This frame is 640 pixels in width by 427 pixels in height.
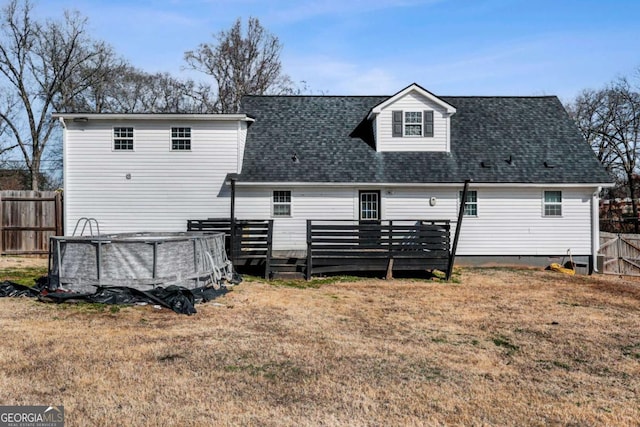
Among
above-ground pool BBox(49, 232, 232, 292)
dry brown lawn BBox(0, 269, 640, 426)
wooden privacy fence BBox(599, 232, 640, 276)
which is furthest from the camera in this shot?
wooden privacy fence BBox(599, 232, 640, 276)

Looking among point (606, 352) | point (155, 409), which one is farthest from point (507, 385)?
point (155, 409)

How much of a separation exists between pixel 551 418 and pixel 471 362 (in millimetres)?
1658

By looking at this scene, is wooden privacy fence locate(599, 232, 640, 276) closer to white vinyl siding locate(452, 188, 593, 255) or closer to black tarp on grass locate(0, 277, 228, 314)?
white vinyl siding locate(452, 188, 593, 255)

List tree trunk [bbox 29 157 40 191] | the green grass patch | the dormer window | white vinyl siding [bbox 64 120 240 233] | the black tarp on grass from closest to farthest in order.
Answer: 1. the black tarp on grass
2. the green grass patch
3. white vinyl siding [bbox 64 120 240 233]
4. the dormer window
5. tree trunk [bbox 29 157 40 191]

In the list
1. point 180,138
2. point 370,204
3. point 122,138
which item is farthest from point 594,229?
point 122,138

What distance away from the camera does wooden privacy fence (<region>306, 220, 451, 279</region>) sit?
13109 millimetres

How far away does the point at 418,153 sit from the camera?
16.4 metres

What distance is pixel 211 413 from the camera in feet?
13.9

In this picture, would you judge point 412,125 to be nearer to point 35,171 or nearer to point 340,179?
point 340,179

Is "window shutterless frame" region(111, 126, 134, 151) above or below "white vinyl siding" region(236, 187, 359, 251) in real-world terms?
above

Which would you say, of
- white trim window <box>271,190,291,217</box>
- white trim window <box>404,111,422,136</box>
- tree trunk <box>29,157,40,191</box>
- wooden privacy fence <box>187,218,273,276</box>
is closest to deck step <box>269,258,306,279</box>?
wooden privacy fence <box>187,218,273,276</box>

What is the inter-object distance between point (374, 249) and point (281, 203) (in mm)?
3828

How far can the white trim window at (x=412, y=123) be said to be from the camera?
53.8 ft

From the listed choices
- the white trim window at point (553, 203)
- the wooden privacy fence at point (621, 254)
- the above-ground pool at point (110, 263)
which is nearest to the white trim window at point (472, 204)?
the white trim window at point (553, 203)
